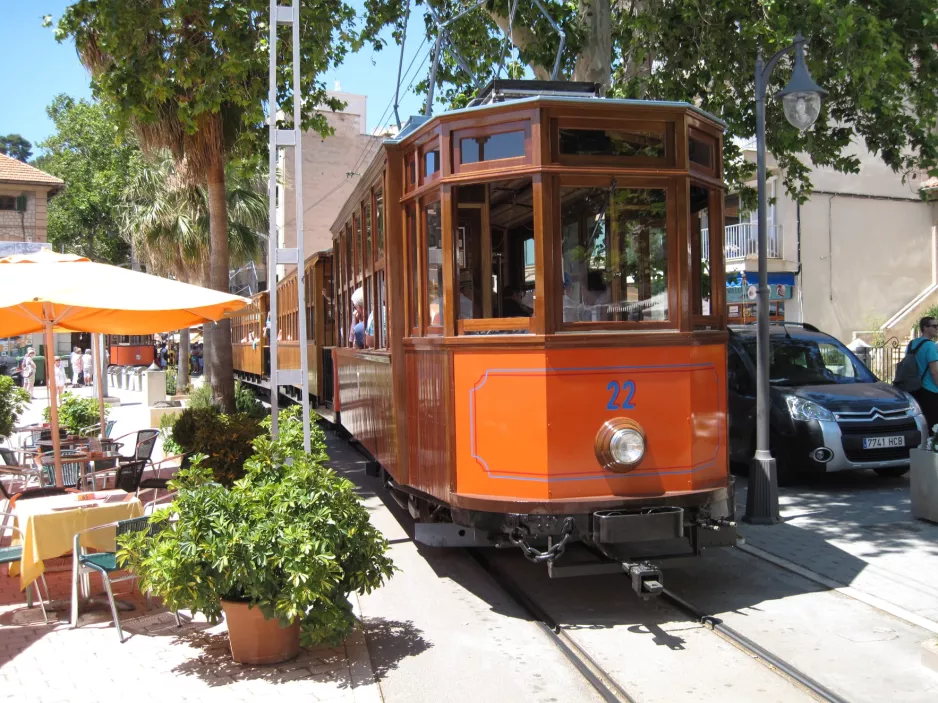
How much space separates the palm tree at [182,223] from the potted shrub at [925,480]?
15.1m

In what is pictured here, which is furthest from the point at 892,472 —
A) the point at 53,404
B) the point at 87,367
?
the point at 87,367

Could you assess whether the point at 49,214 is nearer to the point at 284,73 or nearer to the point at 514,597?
the point at 284,73

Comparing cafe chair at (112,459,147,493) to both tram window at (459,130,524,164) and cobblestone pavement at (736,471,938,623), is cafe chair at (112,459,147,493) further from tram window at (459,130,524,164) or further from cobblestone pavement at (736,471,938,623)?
cobblestone pavement at (736,471,938,623)

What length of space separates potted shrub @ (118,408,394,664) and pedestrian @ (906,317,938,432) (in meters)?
8.44

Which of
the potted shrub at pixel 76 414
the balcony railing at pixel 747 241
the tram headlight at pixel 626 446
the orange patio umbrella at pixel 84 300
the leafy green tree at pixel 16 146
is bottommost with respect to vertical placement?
the potted shrub at pixel 76 414

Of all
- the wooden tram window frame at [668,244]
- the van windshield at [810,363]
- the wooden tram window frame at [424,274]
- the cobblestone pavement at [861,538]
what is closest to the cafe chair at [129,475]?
the wooden tram window frame at [424,274]

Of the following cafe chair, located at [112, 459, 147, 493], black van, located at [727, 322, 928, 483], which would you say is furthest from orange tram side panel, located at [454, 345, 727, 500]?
black van, located at [727, 322, 928, 483]

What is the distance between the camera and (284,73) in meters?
12.0

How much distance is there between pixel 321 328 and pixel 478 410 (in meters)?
7.62

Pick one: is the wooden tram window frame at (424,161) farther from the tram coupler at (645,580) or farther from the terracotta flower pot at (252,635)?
the terracotta flower pot at (252,635)

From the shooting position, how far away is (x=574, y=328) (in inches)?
213

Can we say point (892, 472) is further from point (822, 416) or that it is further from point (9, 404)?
point (9, 404)

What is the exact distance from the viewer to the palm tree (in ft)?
64.8

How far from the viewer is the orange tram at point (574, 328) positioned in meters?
5.33
